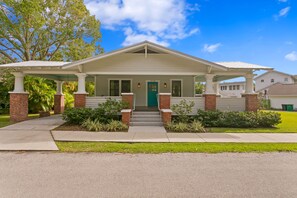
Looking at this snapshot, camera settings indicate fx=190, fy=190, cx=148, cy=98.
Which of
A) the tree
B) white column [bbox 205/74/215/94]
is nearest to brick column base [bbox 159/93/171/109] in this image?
white column [bbox 205/74/215/94]

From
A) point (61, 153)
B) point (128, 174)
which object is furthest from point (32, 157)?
point (128, 174)

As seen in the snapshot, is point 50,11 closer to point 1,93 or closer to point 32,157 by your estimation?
point 1,93

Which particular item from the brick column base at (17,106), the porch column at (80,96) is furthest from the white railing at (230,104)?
the brick column base at (17,106)

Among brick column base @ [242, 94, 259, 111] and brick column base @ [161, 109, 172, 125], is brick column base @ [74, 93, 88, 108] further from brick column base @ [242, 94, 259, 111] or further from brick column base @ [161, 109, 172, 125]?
brick column base @ [242, 94, 259, 111]

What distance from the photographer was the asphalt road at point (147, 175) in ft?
11.3

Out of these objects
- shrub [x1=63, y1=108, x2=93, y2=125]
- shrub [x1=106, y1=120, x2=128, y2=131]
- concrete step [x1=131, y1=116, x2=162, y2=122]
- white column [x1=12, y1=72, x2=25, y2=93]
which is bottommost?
shrub [x1=106, y1=120, x2=128, y2=131]

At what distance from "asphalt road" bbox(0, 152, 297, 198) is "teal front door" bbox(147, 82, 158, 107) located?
9782mm

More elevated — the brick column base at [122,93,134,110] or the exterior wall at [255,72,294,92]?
the exterior wall at [255,72,294,92]

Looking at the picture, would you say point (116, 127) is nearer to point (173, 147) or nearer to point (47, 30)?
point (173, 147)

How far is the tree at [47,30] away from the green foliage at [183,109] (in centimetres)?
1615

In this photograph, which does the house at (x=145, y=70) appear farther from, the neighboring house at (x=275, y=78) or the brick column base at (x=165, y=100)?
the neighboring house at (x=275, y=78)

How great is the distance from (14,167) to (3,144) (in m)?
2.57

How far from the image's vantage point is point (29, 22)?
65.3ft

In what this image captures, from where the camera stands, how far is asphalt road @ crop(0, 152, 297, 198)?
344 cm
